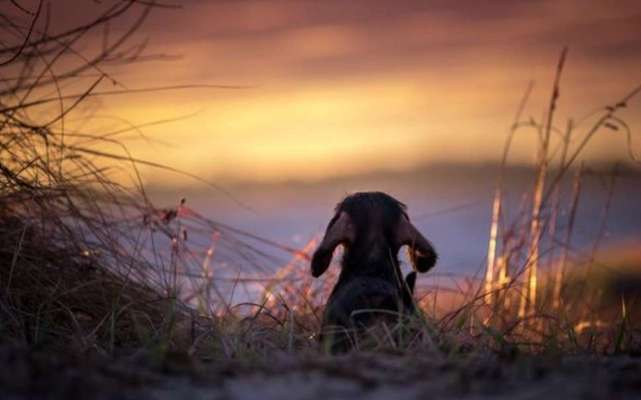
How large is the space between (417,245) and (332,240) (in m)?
0.50

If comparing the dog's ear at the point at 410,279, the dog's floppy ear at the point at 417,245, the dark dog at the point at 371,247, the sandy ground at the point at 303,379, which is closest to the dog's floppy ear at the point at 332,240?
the dark dog at the point at 371,247

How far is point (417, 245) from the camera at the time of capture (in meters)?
5.66

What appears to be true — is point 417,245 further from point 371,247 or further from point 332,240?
point 332,240

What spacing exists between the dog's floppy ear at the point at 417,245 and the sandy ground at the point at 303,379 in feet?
6.89

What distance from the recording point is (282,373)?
333cm

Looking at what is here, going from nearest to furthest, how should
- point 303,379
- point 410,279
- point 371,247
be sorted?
1. point 303,379
2. point 410,279
3. point 371,247

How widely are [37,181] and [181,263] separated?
3.31 feet

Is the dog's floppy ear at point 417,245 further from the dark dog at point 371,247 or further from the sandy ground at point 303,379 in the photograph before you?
the sandy ground at point 303,379

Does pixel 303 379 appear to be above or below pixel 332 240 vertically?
below

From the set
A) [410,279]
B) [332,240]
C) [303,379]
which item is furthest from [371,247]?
[303,379]

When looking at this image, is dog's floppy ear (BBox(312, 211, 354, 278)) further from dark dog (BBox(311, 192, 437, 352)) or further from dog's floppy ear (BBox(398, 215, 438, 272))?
dog's floppy ear (BBox(398, 215, 438, 272))

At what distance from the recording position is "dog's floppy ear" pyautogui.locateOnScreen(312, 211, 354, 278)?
556 centimetres

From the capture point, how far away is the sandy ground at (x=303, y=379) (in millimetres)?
3059

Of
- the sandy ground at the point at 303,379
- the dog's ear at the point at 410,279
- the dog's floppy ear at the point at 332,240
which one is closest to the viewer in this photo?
the sandy ground at the point at 303,379
